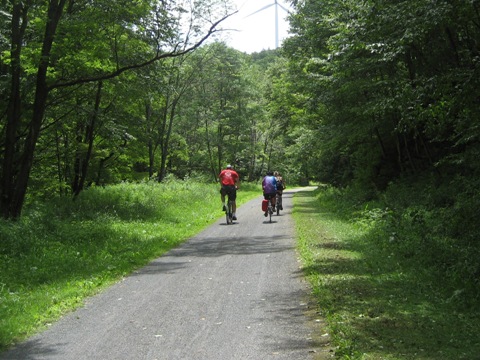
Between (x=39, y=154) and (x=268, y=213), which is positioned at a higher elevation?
(x=39, y=154)

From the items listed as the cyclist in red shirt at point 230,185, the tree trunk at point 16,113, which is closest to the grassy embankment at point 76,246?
the tree trunk at point 16,113

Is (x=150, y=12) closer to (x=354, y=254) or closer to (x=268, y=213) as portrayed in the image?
(x=268, y=213)

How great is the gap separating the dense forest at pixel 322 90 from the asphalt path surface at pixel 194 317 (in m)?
3.32

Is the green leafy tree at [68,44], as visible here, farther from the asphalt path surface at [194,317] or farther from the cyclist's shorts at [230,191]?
the asphalt path surface at [194,317]

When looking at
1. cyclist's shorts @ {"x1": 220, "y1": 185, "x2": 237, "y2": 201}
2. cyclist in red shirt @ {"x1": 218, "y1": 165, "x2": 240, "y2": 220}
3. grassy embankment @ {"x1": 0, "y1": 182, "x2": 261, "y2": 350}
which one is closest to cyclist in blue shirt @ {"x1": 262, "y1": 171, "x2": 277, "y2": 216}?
cyclist in red shirt @ {"x1": 218, "y1": 165, "x2": 240, "y2": 220}

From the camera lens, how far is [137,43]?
17.3m

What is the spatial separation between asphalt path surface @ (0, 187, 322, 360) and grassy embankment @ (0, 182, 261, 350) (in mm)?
427

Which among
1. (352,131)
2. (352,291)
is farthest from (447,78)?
(352,131)

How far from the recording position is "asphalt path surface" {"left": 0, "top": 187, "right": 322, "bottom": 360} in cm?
542

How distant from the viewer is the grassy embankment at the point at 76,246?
7.49 metres

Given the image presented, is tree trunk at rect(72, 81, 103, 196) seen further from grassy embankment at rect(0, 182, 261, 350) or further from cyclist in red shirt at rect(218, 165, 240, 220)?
cyclist in red shirt at rect(218, 165, 240, 220)

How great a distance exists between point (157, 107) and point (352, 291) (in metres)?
34.5

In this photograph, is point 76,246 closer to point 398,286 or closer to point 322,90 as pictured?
point 398,286

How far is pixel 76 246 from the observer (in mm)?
12922
